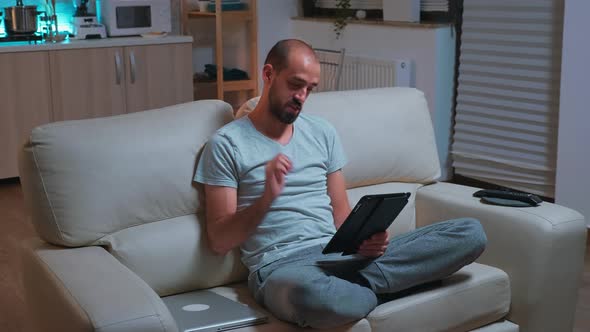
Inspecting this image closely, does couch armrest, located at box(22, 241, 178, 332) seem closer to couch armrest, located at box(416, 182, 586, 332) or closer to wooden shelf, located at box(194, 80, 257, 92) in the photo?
couch armrest, located at box(416, 182, 586, 332)

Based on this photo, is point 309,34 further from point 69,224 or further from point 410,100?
point 69,224

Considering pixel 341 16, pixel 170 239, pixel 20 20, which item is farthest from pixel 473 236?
pixel 20 20

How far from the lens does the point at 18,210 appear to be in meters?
4.87

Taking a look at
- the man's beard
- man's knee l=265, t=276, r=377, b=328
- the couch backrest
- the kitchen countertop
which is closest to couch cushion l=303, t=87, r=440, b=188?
the man's beard

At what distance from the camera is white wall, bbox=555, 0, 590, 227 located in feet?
13.5

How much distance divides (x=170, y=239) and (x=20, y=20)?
357 centimetres

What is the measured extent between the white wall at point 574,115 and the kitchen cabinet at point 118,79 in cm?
269

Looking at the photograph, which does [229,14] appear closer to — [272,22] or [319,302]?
[272,22]

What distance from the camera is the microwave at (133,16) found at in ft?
18.9

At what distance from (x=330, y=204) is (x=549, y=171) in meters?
2.37

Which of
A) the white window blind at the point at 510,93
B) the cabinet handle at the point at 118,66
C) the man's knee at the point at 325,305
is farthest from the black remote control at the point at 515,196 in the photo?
the cabinet handle at the point at 118,66

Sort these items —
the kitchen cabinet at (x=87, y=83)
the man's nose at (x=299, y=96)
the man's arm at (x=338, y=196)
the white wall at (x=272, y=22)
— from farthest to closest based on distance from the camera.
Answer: the white wall at (x=272, y=22)
the kitchen cabinet at (x=87, y=83)
the man's arm at (x=338, y=196)
the man's nose at (x=299, y=96)

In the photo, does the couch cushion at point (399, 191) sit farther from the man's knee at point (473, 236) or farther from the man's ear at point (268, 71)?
the man's ear at point (268, 71)

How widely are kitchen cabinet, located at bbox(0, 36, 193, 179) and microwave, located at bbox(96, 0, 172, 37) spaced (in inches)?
6.1
